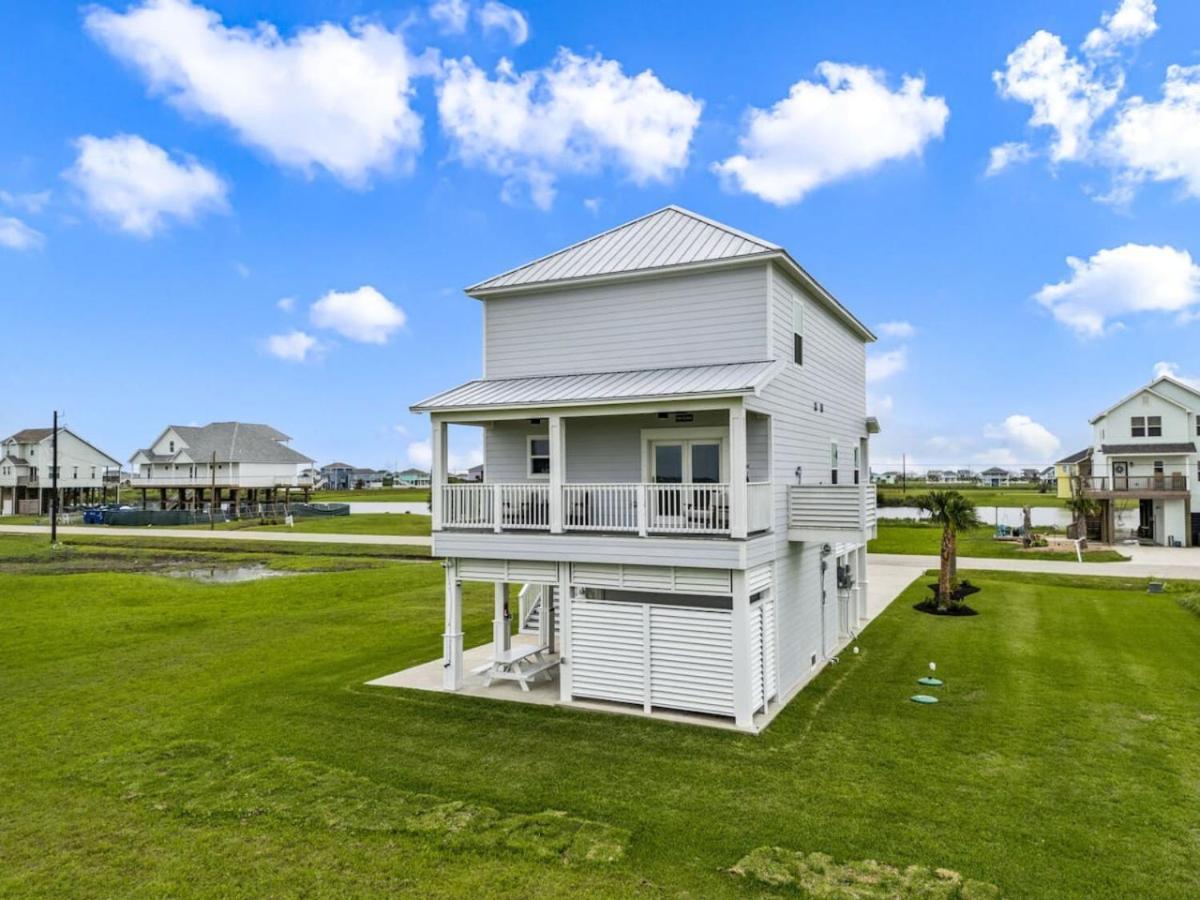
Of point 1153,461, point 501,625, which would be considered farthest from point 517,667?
point 1153,461

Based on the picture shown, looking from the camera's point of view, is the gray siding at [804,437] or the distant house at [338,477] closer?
the gray siding at [804,437]

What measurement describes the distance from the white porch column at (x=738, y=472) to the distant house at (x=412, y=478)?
147 meters

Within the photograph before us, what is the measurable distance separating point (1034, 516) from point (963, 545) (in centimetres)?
2493

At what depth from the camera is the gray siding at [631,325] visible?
38.2 feet

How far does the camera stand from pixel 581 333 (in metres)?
13.0

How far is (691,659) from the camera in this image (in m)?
10.4

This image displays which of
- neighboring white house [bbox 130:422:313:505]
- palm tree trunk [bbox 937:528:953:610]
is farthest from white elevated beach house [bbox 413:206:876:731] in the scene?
neighboring white house [bbox 130:422:313:505]

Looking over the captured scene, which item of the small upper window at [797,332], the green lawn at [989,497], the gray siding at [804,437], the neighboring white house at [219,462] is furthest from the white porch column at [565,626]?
the neighboring white house at [219,462]

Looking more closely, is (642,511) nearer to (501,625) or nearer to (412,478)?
(501,625)

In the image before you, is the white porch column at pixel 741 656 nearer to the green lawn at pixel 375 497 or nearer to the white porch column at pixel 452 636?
the white porch column at pixel 452 636

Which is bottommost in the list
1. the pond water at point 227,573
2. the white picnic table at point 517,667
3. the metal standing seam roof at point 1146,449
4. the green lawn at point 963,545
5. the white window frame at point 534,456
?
the pond water at point 227,573

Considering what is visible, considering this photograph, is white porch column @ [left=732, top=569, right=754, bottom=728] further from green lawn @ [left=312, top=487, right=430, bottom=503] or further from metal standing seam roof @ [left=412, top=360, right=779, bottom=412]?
green lawn @ [left=312, top=487, right=430, bottom=503]

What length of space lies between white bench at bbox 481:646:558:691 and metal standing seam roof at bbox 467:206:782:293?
22.5 feet

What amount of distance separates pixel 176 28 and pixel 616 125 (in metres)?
11.0
